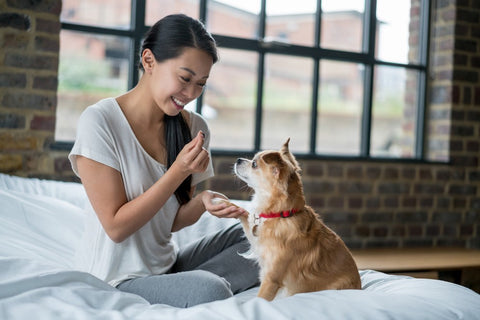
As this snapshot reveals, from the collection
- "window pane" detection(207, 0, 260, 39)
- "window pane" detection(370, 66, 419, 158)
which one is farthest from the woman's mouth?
"window pane" detection(370, 66, 419, 158)

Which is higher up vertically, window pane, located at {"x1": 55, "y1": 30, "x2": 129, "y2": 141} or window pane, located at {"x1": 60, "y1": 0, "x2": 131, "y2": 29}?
window pane, located at {"x1": 60, "y1": 0, "x2": 131, "y2": 29}

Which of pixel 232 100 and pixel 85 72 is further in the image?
pixel 232 100

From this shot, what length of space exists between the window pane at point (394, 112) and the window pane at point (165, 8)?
1.48m

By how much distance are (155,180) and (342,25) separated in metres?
2.58

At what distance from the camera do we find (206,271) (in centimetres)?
175

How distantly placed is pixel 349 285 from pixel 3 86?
6.94 feet

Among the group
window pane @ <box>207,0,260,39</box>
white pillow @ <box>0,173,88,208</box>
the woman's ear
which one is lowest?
white pillow @ <box>0,173,88,208</box>

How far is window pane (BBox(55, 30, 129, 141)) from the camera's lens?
3.28m

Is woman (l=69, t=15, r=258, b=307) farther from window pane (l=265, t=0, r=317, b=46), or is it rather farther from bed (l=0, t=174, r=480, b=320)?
window pane (l=265, t=0, r=317, b=46)

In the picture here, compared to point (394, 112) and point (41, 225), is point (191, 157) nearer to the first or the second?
point (41, 225)

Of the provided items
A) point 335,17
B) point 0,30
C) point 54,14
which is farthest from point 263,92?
point 0,30

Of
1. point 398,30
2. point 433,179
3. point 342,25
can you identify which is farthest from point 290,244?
point 398,30

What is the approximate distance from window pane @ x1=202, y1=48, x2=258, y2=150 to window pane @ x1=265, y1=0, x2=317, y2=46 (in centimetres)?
24

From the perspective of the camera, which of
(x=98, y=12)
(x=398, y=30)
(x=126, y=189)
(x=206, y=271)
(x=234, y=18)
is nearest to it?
(x=206, y=271)
